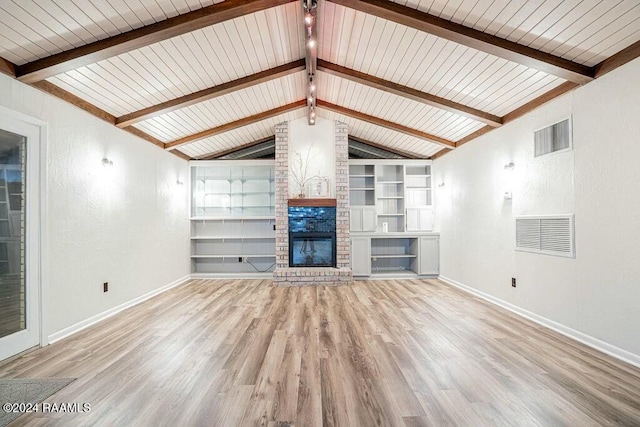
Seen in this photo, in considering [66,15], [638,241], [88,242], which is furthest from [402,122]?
[88,242]

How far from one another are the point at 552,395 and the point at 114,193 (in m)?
5.08

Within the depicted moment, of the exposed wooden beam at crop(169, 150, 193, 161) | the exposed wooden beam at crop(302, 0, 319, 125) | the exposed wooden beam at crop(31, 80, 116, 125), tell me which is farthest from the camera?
the exposed wooden beam at crop(169, 150, 193, 161)

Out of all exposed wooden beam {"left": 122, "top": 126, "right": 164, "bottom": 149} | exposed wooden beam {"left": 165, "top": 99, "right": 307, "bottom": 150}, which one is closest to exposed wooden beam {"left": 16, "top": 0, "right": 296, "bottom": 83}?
exposed wooden beam {"left": 122, "top": 126, "right": 164, "bottom": 149}

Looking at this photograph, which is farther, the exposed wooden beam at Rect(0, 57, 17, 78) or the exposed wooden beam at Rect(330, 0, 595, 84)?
the exposed wooden beam at Rect(330, 0, 595, 84)

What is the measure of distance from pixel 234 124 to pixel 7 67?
3136 millimetres

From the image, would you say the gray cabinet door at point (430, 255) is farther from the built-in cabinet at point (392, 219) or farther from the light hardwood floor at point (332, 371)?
the light hardwood floor at point (332, 371)

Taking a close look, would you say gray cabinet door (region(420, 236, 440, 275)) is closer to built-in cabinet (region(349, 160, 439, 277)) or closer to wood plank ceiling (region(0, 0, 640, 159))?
built-in cabinet (region(349, 160, 439, 277))

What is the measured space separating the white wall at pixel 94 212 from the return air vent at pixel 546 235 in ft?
17.6

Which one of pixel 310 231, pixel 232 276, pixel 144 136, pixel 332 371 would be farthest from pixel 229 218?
pixel 332 371

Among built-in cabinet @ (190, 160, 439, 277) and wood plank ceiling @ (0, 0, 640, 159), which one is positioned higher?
wood plank ceiling @ (0, 0, 640, 159)

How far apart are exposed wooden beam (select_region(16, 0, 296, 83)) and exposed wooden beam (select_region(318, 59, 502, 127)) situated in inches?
60.3

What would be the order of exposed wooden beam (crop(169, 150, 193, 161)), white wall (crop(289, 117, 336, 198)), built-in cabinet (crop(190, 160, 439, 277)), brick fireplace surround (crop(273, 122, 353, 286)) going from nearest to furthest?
exposed wooden beam (crop(169, 150, 193, 161)) → brick fireplace surround (crop(273, 122, 353, 286)) → white wall (crop(289, 117, 336, 198)) → built-in cabinet (crop(190, 160, 439, 277))

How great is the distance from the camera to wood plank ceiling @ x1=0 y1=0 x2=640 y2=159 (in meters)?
2.46

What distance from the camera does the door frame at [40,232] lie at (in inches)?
113
